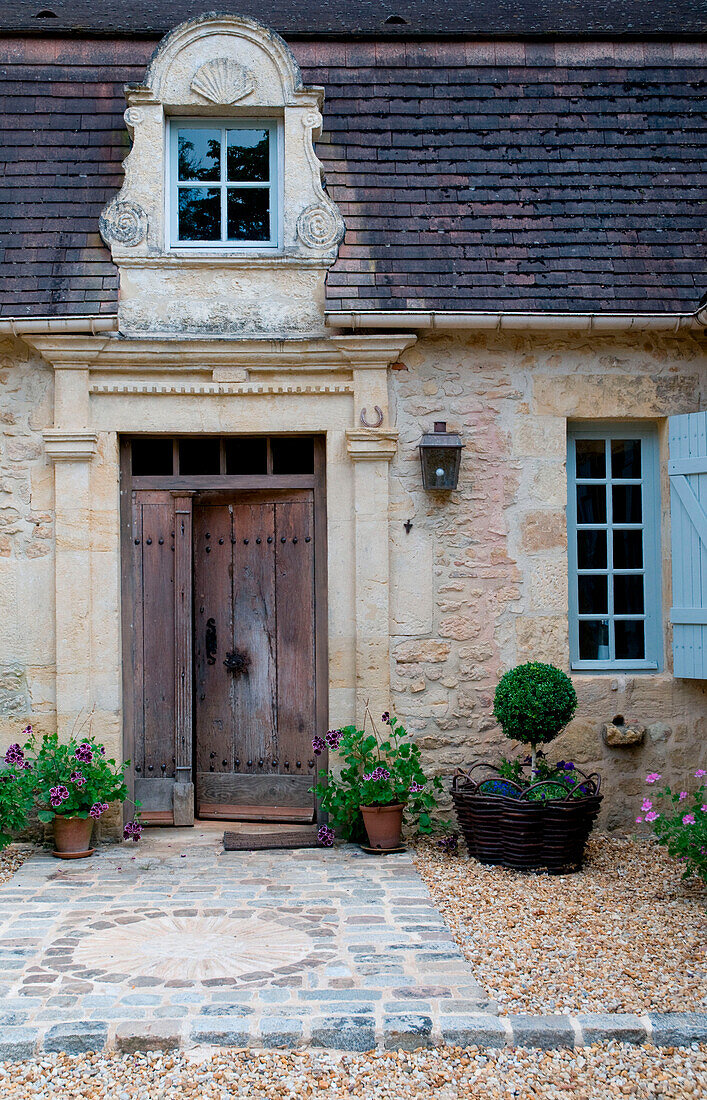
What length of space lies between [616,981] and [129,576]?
12.6 feet

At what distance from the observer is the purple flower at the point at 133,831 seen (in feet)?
20.0

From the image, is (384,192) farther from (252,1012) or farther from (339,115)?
(252,1012)

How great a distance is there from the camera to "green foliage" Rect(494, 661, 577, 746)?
18.4 ft

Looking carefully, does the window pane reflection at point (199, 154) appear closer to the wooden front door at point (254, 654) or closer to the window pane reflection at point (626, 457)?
the wooden front door at point (254, 654)

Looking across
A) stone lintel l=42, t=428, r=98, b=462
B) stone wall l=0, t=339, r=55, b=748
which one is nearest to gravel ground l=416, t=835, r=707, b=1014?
stone wall l=0, t=339, r=55, b=748

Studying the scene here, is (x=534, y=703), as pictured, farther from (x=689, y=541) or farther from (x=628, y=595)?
(x=689, y=541)

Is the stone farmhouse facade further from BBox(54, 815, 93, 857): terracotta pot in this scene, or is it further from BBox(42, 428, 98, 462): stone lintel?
BBox(54, 815, 93, 857): terracotta pot

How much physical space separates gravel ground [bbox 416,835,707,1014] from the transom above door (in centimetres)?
130

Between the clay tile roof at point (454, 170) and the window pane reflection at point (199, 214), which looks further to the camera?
the window pane reflection at point (199, 214)

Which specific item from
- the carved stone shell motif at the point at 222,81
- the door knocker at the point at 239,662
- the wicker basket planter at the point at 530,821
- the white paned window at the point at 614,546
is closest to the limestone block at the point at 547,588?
the white paned window at the point at 614,546

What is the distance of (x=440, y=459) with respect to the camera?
613cm

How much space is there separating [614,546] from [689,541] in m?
0.55

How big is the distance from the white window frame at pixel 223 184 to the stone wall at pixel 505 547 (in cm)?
125

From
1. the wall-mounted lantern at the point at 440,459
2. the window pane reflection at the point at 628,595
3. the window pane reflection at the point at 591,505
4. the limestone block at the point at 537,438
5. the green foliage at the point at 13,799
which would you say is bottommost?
the green foliage at the point at 13,799
